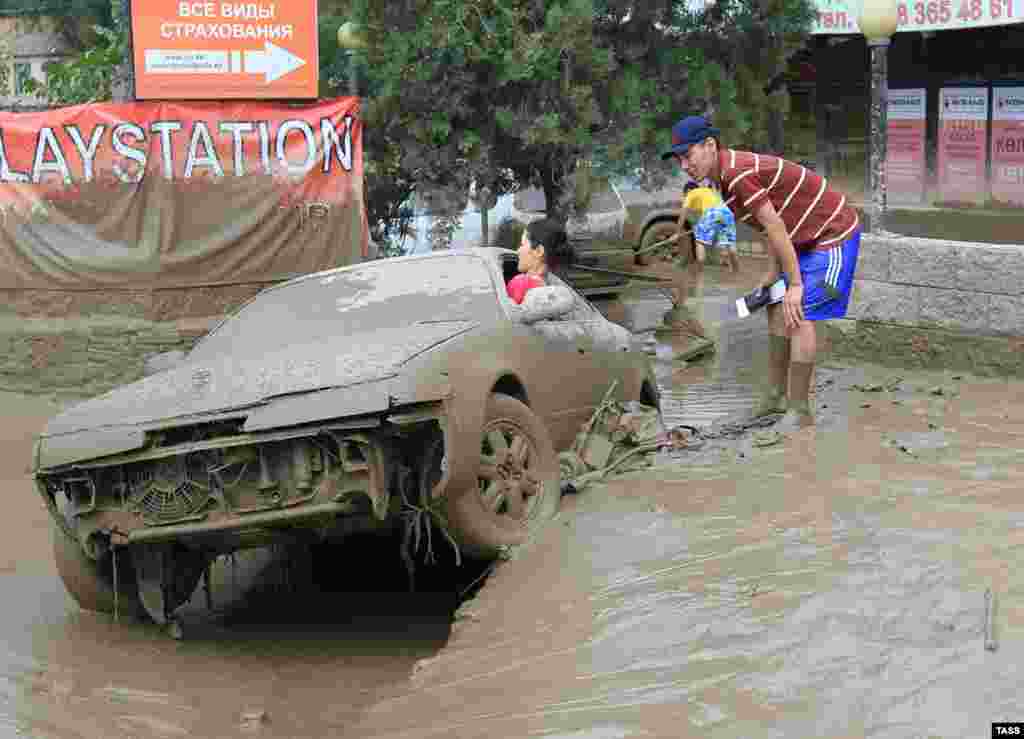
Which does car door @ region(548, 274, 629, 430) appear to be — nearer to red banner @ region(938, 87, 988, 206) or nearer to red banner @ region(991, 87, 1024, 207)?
red banner @ region(991, 87, 1024, 207)

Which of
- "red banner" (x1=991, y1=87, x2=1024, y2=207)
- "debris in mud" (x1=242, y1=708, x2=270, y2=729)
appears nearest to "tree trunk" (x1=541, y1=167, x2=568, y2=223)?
"red banner" (x1=991, y1=87, x2=1024, y2=207)

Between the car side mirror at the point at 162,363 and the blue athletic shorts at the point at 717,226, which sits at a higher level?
the blue athletic shorts at the point at 717,226

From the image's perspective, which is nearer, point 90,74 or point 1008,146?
point 90,74

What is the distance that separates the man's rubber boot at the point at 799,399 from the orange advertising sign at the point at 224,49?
6430mm

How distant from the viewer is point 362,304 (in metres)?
7.68

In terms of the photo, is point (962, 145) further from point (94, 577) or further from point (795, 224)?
point (94, 577)

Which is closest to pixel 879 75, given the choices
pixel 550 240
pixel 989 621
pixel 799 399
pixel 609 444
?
pixel 799 399

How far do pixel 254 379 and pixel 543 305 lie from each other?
160cm

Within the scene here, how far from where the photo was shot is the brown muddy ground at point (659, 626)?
462 centimetres

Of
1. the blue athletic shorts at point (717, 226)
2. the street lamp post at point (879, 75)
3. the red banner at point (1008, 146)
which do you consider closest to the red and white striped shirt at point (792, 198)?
the blue athletic shorts at point (717, 226)

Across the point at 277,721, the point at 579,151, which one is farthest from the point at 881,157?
the point at 277,721

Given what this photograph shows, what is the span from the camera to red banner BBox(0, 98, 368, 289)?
12523 mm

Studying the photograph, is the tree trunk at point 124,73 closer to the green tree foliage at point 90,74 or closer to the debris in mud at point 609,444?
the green tree foliage at point 90,74

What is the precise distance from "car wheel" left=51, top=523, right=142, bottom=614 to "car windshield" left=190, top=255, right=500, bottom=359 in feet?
3.98
